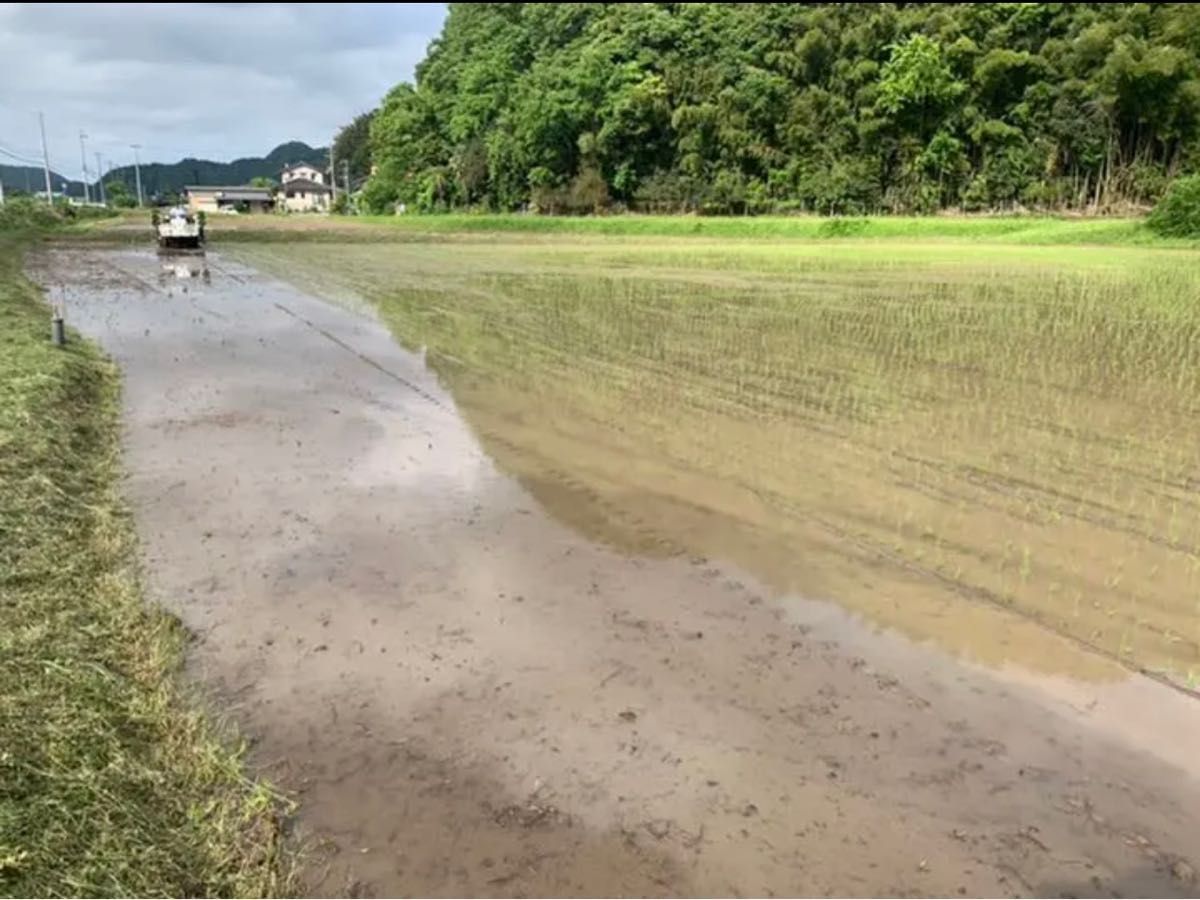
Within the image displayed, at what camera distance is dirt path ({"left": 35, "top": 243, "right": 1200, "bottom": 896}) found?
2.96 m

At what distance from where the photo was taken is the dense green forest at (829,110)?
3809cm

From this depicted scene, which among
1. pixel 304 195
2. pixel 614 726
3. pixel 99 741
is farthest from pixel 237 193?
pixel 614 726

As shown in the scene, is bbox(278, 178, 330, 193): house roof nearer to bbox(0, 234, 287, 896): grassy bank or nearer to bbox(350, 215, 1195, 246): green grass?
bbox(350, 215, 1195, 246): green grass

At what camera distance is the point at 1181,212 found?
2786cm

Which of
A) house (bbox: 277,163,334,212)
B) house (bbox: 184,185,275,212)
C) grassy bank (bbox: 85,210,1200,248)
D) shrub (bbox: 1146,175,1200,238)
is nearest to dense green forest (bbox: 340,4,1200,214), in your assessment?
grassy bank (bbox: 85,210,1200,248)

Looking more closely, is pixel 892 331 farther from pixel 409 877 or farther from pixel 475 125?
pixel 475 125

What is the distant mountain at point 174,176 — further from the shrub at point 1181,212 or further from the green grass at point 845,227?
the shrub at point 1181,212

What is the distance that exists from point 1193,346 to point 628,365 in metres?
6.99

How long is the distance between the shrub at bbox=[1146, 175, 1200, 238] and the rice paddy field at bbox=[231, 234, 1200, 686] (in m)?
12.1

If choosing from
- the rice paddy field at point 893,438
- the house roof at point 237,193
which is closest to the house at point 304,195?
the house roof at point 237,193

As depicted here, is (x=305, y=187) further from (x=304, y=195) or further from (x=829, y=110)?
(x=829, y=110)

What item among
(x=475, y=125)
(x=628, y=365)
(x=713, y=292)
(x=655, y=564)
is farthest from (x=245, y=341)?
(x=475, y=125)

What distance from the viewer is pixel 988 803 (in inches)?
126

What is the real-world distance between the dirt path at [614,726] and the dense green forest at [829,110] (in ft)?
116
